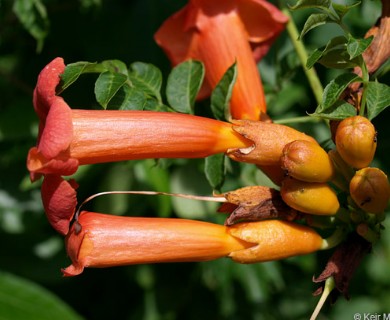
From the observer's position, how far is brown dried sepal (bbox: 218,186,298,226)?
2.43 metres

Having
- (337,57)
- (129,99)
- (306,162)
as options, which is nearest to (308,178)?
(306,162)

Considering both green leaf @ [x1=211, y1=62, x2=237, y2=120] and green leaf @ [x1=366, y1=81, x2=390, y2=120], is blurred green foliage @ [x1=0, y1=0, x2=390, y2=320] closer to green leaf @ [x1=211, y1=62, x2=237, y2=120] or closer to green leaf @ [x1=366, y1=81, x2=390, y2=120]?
green leaf @ [x1=211, y1=62, x2=237, y2=120]

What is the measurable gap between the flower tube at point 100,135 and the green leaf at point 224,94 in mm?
241

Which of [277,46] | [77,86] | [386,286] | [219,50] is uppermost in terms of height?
[219,50]

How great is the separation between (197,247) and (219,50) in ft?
2.97

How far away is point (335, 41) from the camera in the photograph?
2322mm

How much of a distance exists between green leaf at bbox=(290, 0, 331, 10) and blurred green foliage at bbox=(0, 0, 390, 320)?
814 millimetres

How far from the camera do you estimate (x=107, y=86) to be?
7.87ft

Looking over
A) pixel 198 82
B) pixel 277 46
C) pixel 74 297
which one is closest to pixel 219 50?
pixel 198 82

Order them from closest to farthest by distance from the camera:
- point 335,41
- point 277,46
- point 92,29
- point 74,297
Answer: point 335,41 < point 277,46 < point 92,29 < point 74,297

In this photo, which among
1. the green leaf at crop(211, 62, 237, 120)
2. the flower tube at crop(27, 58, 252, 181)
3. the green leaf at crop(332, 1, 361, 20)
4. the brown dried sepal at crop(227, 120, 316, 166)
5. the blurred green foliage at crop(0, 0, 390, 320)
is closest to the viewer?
the flower tube at crop(27, 58, 252, 181)

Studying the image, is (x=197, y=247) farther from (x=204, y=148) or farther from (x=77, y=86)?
(x=77, y=86)

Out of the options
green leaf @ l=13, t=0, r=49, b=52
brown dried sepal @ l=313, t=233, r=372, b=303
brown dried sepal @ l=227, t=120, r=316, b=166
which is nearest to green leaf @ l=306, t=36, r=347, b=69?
brown dried sepal @ l=227, t=120, r=316, b=166

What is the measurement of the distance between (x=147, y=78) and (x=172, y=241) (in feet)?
2.18
